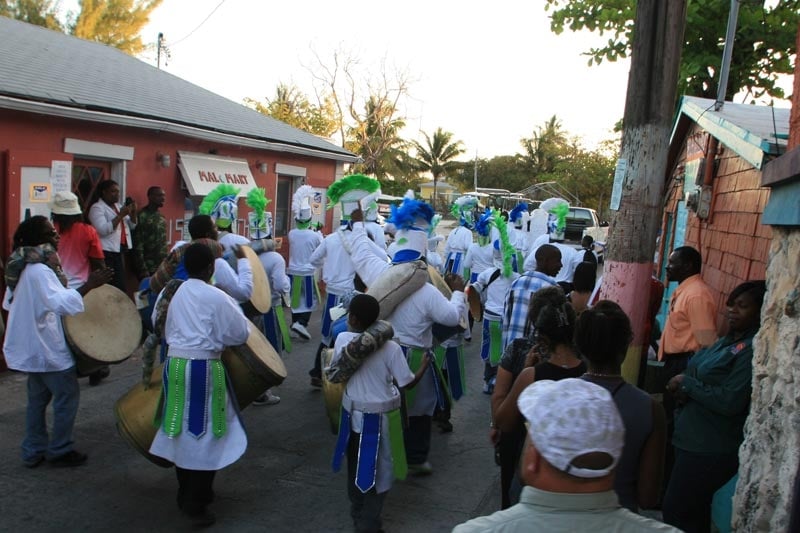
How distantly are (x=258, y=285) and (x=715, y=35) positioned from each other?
870 cm

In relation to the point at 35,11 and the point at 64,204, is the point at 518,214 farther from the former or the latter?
the point at 35,11

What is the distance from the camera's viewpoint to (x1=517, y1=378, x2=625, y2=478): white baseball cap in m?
1.70

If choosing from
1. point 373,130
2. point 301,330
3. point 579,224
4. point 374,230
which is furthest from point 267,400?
point 373,130

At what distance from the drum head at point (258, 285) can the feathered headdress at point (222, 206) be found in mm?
693

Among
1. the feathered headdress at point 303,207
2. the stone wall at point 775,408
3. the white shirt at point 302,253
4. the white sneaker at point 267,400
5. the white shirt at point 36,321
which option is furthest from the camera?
the feathered headdress at point 303,207

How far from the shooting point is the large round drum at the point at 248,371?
15.0 ft

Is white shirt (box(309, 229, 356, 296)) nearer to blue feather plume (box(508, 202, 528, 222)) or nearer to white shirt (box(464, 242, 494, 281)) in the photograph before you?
white shirt (box(464, 242, 494, 281))

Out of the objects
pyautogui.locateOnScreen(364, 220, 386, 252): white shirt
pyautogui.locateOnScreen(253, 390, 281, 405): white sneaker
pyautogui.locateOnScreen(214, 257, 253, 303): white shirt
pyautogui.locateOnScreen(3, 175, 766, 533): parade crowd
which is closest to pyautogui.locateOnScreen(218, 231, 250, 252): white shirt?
pyautogui.locateOnScreen(3, 175, 766, 533): parade crowd

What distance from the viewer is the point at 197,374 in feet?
14.0

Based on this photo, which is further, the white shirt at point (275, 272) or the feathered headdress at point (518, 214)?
the feathered headdress at point (518, 214)

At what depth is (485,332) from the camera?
7816 millimetres

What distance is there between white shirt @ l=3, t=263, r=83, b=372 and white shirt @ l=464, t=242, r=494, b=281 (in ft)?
19.7

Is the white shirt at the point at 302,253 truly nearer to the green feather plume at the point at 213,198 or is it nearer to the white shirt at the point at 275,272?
the white shirt at the point at 275,272

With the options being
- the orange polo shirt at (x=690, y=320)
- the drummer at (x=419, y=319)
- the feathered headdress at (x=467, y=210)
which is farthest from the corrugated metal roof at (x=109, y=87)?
the orange polo shirt at (x=690, y=320)
